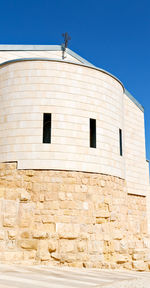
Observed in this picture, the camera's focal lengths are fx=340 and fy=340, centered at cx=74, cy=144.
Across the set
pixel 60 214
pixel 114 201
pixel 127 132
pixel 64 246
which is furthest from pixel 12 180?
pixel 127 132

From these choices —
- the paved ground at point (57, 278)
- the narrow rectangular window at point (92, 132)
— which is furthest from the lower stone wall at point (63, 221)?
the narrow rectangular window at point (92, 132)

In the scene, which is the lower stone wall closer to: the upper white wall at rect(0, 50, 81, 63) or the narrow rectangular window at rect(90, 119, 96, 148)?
the narrow rectangular window at rect(90, 119, 96, 148)

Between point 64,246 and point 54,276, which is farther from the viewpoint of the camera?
point 64,246

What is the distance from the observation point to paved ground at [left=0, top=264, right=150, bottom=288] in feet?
25.7

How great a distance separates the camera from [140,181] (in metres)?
17.4

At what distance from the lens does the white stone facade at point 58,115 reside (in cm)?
1241

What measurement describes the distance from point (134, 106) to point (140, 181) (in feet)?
13.4

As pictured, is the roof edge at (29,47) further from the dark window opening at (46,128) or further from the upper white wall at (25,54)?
the dark window opening at (46,128)

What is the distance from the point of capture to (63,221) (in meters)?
11.8

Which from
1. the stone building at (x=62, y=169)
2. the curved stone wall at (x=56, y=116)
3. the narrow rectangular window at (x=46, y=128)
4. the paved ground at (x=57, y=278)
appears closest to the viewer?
the paved ground at (x=57, y=278)

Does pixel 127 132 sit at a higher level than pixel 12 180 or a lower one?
higher

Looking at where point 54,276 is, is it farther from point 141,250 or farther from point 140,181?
point 140,181

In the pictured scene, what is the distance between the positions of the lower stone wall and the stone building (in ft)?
0.11

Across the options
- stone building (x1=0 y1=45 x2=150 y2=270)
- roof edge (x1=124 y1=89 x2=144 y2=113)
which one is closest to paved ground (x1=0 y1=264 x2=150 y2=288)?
stone building (x1=0 y1=45 x2=150 y2=270)
